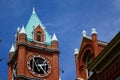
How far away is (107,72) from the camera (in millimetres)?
31172

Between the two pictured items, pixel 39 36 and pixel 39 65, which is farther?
pixel 39 36

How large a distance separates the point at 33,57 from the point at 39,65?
5.94ft

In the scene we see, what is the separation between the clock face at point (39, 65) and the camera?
2687 inches

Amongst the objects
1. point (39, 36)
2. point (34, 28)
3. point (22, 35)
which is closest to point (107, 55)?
point (22, 35)

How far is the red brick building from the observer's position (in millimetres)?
29969

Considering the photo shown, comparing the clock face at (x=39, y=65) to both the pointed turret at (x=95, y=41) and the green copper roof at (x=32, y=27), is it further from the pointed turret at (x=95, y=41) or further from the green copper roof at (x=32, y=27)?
the pointed turret at (x=95, y=41)

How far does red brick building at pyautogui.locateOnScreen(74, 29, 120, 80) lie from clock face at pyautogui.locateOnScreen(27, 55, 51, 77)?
97.2 feet

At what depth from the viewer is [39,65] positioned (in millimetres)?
69500

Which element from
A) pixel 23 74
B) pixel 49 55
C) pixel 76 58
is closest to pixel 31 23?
pixel 49 55

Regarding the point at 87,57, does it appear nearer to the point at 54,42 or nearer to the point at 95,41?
the point at 95,41

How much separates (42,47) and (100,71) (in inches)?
1576

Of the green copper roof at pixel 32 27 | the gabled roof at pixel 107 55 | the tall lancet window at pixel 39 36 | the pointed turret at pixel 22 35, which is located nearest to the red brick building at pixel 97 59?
the gabled roof at pixel 107 55

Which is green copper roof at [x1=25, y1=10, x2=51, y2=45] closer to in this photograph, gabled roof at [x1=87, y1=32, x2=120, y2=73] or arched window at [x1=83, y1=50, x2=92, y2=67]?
arched window at [x1=83, y1=50, x2=92, y2=67]

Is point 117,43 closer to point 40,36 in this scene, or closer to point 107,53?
point 107,53
